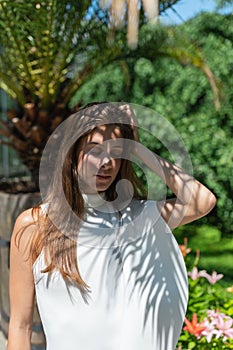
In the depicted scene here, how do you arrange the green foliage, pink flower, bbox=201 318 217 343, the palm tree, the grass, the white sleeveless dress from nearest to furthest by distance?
1. the white sleeveless dress
2. pink flower, bbox=201 318 217 343
3. the palm tree
4. the grass
5. the green foliage

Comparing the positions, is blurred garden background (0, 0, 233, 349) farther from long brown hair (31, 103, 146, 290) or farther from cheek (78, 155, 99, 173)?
cheek (78, 155, 99, 173)

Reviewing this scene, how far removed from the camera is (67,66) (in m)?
3.70

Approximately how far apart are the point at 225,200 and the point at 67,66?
3.00 meters

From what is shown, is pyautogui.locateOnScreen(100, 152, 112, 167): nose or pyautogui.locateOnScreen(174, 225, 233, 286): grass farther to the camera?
pyautogui.locateOnScreen(174, 225, 233, 286): grass

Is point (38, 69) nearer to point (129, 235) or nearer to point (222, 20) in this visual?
point (129, 235)

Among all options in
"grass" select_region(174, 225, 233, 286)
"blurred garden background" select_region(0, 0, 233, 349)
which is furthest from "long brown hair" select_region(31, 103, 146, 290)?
"grass" select_region(174, 225, 233, 286)

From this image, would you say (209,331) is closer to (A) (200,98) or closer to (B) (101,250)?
(B) (101,250)

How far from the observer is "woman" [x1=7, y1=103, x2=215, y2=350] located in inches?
48.7

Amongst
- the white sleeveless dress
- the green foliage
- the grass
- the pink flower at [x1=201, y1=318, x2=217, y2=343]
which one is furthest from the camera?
the green foliage

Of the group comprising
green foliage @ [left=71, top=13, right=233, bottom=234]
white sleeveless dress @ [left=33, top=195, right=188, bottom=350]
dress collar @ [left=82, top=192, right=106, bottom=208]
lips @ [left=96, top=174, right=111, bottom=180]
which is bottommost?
white sleeveless dress @ [left=33, top=195, right=188, bottom=350]

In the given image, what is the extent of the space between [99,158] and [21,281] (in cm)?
39

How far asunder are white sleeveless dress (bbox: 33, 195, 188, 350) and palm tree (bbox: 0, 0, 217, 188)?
80.0 inches

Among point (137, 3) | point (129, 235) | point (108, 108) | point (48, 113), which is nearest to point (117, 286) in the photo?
point (129, 235)

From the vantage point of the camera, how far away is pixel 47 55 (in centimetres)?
330
